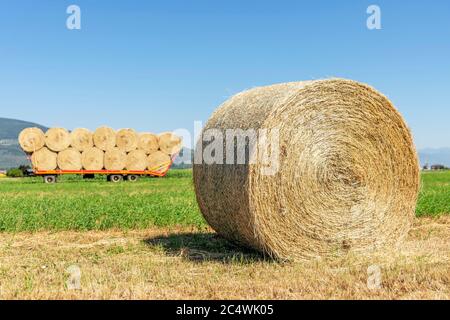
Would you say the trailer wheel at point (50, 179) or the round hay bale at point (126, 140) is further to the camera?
the round hay bale at point (126, 140)

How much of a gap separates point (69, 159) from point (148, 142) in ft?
14.1

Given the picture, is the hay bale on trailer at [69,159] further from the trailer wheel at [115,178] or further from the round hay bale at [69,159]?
the trailer wheel at [115,178]

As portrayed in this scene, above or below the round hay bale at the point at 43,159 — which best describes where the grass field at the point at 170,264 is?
below

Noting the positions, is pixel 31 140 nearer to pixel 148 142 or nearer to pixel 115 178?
pixel 115 178

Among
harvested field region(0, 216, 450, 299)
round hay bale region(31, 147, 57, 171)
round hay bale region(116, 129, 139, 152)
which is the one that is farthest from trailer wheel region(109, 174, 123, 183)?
harvested field region(0, 216, 450, 299)

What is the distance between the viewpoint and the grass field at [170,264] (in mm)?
5230

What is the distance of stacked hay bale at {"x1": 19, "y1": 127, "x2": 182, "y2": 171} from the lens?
2453 cm

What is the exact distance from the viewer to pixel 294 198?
6816 millimetres

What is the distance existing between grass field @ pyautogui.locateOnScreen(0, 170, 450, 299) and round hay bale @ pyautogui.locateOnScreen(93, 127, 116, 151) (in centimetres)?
1505

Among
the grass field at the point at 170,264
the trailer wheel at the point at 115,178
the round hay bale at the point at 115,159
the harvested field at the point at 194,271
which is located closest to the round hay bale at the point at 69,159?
the round hay bale at the point at 115,159

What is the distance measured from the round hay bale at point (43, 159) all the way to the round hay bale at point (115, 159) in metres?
2.47

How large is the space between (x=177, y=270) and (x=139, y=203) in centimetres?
616
